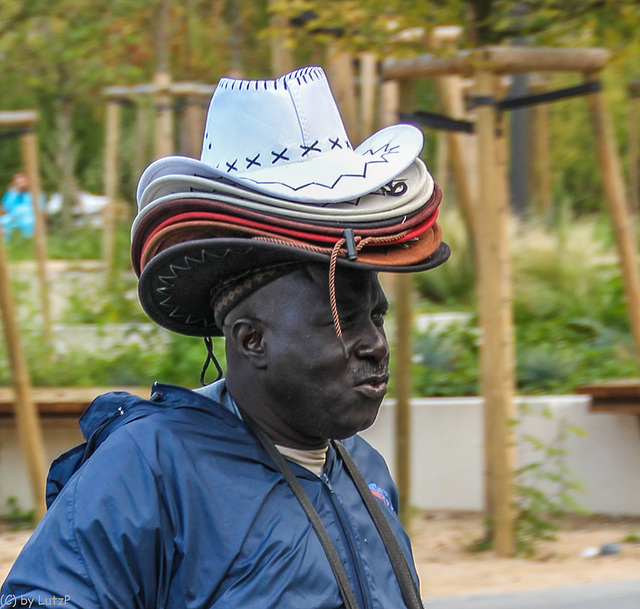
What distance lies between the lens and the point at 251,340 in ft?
5.66

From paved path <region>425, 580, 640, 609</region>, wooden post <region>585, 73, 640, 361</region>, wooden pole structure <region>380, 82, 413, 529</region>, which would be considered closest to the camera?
paved path <region>425, 580, 640, 609</region>

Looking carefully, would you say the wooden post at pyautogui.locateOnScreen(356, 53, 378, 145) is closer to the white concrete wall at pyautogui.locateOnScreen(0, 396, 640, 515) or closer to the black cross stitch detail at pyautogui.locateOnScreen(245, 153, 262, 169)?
the white concrete wall at pyautogui.locateOnScreen(0, 396, 640, 515)

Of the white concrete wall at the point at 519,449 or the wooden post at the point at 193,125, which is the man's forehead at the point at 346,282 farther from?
the wooden post at the point at 193,125

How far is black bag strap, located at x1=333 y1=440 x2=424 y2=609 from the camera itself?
5.77 ft

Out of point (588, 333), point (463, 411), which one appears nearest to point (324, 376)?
point (463, 411)

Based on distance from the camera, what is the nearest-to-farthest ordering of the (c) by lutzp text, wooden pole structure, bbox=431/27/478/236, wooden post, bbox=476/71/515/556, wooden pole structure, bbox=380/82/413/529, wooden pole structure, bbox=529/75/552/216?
the (c) by lutzp text → wooden post, bbox=476/71/515/556 → wooden pole structure, bbox=380/82/413/529 → wooden pole structure, bbox=431/27/478/236 → wooden pole structure, bbox=529/75/552/216

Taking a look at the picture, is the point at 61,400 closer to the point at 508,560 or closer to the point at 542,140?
the point at 508,560

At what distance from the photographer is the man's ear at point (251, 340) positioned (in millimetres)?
1707

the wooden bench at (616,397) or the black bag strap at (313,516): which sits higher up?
the black bag strap at (313,516)

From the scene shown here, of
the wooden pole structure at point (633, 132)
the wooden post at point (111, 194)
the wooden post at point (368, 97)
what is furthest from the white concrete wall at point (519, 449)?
the wooden post at point (111, 194)

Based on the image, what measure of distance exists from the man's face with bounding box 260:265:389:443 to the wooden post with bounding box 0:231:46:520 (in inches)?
111

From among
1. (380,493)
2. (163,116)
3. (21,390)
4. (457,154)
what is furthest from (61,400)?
(380,493)

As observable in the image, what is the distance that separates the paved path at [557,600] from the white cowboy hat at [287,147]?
2437mm

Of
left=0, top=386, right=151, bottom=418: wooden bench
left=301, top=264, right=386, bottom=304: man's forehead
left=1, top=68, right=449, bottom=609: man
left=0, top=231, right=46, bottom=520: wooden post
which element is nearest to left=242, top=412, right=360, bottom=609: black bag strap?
left=1, top=68, right=449, bottom=609: man
